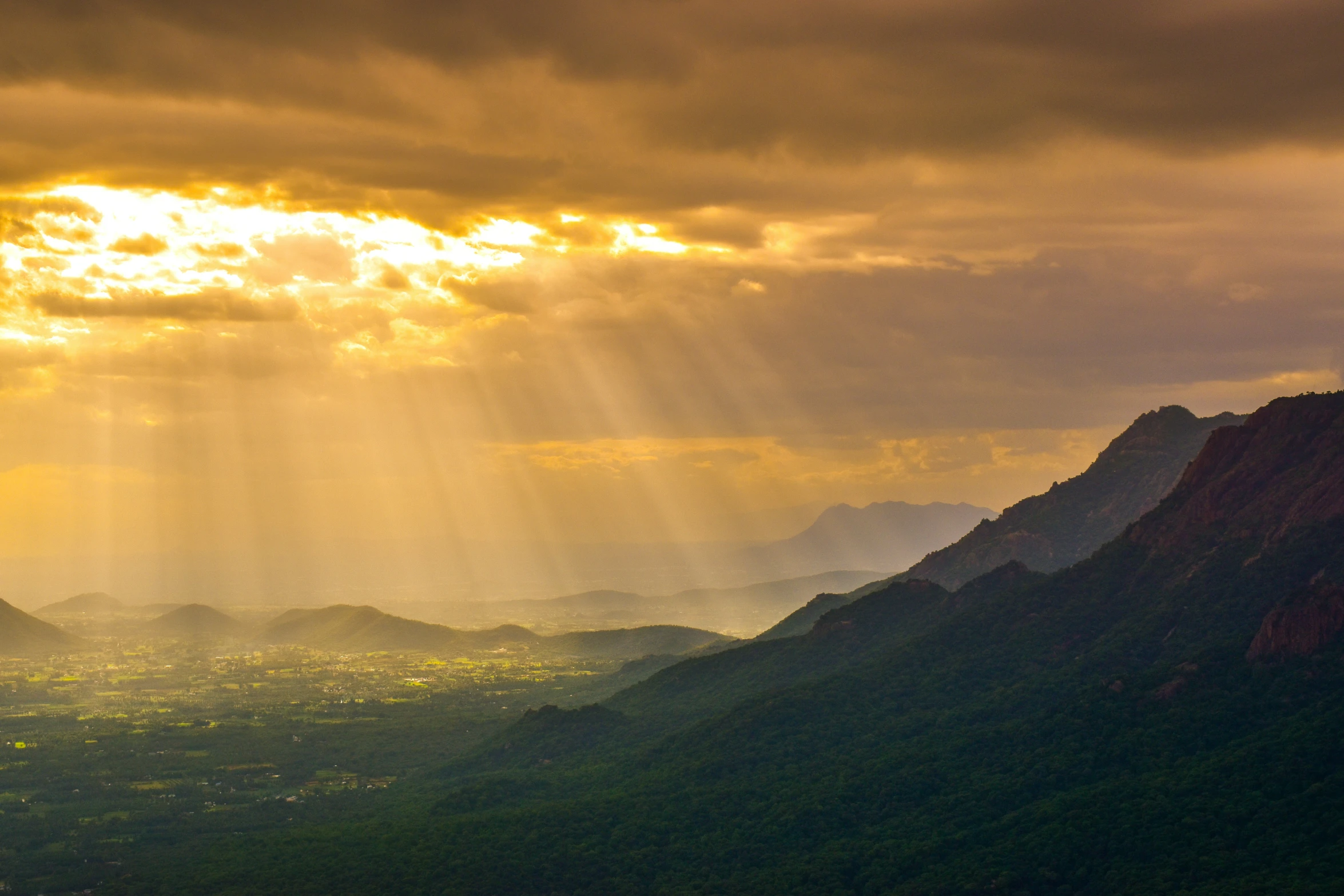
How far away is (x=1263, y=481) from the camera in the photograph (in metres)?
170

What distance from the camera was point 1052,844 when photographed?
11550cm

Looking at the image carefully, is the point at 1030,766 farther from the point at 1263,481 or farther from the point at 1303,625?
the point at 1263,481

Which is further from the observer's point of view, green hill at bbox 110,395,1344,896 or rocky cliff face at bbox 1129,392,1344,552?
rocky cliff face at bbox 1129,392,1344,552

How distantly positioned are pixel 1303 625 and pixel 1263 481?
40.4 m

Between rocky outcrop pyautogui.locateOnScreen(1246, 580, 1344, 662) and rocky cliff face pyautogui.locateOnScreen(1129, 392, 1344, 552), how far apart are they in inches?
844

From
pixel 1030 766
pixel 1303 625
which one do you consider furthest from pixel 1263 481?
pixel 1030 766

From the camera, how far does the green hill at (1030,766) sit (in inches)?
4451

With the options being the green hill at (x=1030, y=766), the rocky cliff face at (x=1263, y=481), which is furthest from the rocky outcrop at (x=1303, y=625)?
the rocky cliff face at (x=1263, y=481)

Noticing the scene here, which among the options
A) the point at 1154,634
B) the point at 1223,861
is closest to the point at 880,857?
the point at 1223,861

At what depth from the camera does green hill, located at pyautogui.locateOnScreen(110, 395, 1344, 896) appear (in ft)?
371

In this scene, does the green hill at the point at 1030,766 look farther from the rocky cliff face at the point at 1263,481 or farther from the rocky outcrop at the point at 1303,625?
the rocky cliff face at the point at 1263,481

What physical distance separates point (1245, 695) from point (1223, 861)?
112 feet

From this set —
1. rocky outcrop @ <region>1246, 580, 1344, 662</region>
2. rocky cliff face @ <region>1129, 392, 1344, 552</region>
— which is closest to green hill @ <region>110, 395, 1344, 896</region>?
rocky outcrop @ <region>1246, 580, 1344, 662</region>

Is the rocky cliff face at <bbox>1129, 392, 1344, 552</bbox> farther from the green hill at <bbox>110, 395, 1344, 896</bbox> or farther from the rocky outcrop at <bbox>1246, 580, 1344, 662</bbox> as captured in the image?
the rocky outcrop at <bbox>1246, 580, 1344, 662</bbox>
